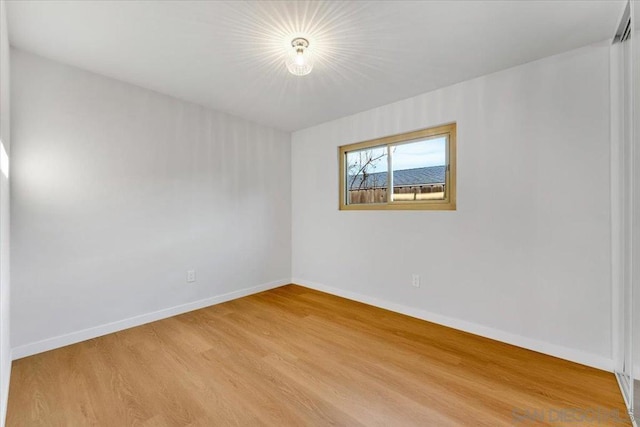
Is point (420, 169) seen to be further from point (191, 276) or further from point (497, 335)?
point (191, 276)

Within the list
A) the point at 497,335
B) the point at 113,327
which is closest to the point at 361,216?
the point at 497,335

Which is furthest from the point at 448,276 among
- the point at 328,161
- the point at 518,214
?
the point at 328,161

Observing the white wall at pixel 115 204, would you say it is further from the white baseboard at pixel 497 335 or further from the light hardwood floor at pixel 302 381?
the white baseboard at pixel 497 335

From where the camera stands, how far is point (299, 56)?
194cm

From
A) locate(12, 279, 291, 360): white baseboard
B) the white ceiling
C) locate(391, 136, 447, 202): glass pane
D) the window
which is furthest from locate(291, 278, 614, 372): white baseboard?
the white ceiling

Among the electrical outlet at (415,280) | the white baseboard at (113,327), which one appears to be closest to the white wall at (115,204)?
the white baseboard at (113,327)

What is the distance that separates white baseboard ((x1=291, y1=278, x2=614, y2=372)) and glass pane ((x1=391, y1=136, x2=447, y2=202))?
116cm

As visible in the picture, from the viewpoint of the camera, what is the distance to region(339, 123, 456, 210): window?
272 centimetres

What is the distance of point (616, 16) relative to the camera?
168cm

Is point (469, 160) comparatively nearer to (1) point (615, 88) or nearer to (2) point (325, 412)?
(1) point (615, 88)

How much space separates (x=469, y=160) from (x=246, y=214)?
8.49 feet

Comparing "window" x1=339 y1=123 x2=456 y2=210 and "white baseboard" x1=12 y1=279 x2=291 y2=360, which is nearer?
"white baseboard" x1=12 y1=279 x2=291 y2=360

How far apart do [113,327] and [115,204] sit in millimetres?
1098

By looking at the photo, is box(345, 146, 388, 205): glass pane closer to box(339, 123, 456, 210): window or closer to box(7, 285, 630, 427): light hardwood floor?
box(339, 123, 456, 210): window
